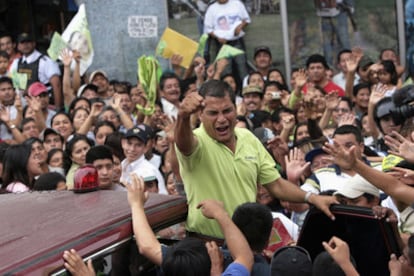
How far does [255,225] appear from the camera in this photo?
3.93 metres

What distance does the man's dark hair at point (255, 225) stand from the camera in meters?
3.93

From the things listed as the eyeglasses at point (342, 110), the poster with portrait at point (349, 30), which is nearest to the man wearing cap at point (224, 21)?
the poster with portrait at point (349, 30)

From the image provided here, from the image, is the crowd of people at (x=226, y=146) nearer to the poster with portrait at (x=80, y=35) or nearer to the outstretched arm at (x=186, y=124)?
the outstretched arm at (x=186, y=124)

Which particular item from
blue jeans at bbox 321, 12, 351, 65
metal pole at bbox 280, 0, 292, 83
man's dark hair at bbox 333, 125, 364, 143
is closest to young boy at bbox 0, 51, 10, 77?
metal pole at bbox 280, 0, 292, 83

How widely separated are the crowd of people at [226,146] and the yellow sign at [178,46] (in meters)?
0.11

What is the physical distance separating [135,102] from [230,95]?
549 cm

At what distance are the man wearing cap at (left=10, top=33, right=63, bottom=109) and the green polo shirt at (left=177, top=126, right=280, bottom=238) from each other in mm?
6851

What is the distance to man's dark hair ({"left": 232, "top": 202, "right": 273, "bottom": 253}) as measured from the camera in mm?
3932

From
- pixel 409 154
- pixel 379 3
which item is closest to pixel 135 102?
pixel 379 3

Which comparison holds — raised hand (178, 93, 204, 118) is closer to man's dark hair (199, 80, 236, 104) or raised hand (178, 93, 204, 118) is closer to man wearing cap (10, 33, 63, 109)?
man's dark hair (199, 80, 236, 104)

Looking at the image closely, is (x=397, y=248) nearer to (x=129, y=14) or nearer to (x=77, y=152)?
(x=77, y=152)

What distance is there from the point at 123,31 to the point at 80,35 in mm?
1587

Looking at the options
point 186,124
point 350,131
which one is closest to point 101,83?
point 350,131

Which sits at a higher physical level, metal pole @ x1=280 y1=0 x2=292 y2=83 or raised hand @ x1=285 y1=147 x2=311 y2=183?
metal pole @ x1=280 y1=0 x2=292 y2=83
